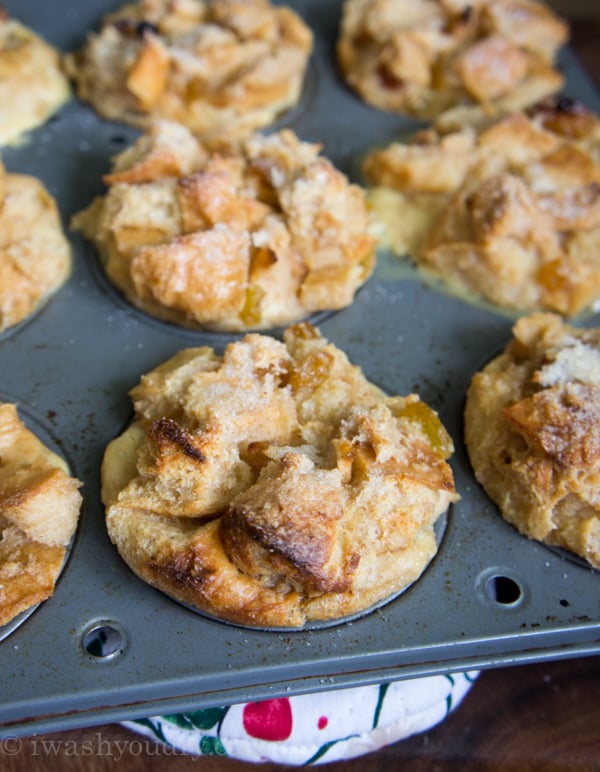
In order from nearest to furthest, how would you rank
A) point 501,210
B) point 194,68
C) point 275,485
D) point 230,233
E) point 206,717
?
point 275,485
point 206,717
point 230,233
point 501,210
point 194,68

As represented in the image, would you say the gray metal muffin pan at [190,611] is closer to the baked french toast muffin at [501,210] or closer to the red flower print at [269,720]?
the baked french toast muffin at [501,210]

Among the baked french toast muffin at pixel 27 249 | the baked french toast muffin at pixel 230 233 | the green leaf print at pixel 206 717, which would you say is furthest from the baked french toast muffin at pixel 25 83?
the green leaf print at pixel 206 717

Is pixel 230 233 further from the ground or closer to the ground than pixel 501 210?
closer to the ground

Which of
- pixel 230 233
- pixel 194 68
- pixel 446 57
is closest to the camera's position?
pixel 230 233

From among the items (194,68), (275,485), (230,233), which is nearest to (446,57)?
(194,68)

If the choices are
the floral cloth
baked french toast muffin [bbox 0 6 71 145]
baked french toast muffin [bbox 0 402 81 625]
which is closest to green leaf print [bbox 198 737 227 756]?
the floral cloth

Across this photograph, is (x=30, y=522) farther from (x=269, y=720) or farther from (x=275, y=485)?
(x=269, y=720)

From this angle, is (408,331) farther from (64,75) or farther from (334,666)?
(64,75)
